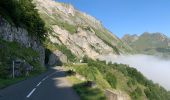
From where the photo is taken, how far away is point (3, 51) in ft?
133

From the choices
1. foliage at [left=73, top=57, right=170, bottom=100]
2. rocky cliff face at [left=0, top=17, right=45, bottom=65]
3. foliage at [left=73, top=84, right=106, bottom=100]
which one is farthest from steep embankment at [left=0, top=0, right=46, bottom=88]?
foliage at [left=73, top=57, right=170, bottom=100]

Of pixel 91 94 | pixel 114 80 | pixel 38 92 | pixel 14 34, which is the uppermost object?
pixel 14 34

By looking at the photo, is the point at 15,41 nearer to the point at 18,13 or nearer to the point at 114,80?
the point at 18,13

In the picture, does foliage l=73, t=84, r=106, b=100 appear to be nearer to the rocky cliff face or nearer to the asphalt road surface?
the asphalt road surface

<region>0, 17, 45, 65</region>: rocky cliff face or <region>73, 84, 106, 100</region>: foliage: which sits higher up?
<region>0, 17, 45, 65</region>: rocky cliff face

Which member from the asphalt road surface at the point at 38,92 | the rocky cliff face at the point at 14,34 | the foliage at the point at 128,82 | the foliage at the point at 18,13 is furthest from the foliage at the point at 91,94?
the foliage at the point at 18,13

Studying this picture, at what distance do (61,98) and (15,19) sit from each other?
40315 mm

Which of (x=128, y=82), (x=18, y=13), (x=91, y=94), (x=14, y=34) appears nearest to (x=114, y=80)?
(x=128, y=82)

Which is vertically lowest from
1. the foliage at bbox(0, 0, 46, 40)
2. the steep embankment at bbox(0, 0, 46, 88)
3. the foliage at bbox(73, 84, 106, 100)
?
the foliage at bbox(73, 84, 106, 100)

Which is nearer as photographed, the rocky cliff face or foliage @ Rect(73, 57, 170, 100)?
the rocky cliff face

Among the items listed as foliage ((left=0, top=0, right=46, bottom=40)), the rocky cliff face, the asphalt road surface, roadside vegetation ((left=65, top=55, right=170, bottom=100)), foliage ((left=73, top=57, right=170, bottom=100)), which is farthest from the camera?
foliage ((left=0, top=0, right=46, bottom=40))

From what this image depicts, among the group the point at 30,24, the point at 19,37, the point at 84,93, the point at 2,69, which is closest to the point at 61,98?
the point at 84,93

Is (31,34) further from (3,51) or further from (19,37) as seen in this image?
(3,51)

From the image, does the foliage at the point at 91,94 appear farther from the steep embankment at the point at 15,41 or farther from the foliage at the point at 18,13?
the foliage at the point at 18,13
